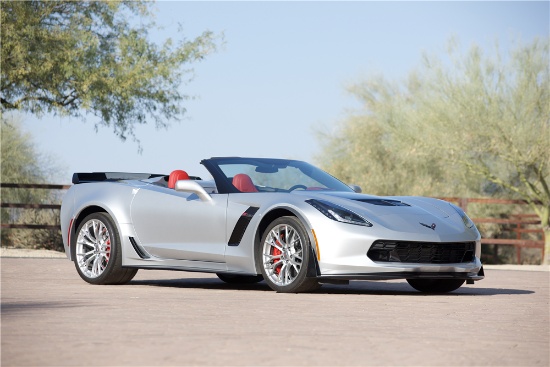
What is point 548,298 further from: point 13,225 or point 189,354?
point 13,225

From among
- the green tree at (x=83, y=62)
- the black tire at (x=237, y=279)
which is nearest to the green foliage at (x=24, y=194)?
the green tree at (x=83, y=62)

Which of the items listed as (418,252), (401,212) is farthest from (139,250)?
(418,252)

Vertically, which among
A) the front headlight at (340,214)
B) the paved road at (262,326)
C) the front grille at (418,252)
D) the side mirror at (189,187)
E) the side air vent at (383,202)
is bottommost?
the paved road at (262,326)

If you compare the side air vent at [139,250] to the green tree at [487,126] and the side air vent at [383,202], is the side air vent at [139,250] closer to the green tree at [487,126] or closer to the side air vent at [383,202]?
the side air vent at [383,202]

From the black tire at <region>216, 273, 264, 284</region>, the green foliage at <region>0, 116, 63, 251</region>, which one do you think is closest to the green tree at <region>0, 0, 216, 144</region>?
the green foliage at <region>0, 116, 63, 251</region>

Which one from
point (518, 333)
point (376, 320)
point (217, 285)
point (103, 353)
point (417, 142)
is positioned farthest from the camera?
point (417, 142)

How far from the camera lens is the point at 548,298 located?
11.4 meters

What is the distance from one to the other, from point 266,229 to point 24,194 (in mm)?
22595

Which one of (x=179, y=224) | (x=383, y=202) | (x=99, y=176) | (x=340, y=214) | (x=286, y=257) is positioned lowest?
(x=286, y=257)

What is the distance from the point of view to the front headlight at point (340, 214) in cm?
1052

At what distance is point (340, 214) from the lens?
10570mm

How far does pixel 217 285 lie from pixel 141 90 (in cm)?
1342

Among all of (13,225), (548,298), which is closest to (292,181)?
(548,298)

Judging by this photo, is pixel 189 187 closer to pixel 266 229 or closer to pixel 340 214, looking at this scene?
pixel 266 229
